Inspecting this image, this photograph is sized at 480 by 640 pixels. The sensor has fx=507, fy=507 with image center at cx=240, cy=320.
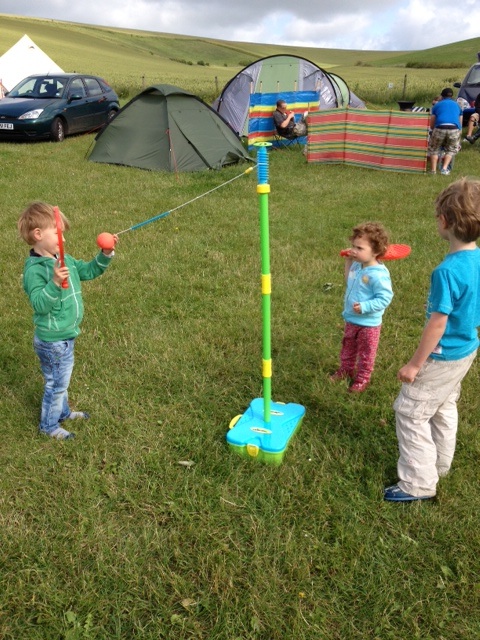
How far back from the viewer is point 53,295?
272cm

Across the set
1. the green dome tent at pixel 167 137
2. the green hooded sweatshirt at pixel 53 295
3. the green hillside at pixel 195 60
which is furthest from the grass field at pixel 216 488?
the green hillside at pixel 195 60

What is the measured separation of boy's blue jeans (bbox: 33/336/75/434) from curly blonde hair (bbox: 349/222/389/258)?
1928mm

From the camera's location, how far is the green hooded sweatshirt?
2.76 m

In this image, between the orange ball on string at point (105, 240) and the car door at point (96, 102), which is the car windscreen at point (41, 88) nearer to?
the car door at point (96, 102)

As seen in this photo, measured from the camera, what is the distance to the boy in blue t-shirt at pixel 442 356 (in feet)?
7.34

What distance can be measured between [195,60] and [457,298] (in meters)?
90.7

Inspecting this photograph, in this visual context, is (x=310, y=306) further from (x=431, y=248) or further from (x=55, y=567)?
(x=55, y=567)

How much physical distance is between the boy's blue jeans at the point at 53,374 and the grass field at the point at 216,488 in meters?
0.15

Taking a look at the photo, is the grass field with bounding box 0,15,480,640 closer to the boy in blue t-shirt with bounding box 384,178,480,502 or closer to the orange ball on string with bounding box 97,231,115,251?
the boy in blue t-shirt with bounding box 384,178,480,502

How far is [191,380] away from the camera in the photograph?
147 inches

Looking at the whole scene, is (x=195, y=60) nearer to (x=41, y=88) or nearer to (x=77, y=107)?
(x=41, y=88)

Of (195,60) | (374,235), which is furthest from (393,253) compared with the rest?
(195,60)

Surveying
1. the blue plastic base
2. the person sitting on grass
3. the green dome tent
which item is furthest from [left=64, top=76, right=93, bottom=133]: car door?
the blue plastic base

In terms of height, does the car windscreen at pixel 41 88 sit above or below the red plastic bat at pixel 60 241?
above
